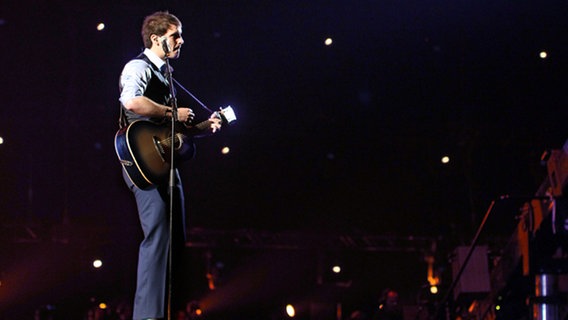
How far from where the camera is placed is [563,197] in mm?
7297

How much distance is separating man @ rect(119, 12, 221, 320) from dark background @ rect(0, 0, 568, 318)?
21.7 ft

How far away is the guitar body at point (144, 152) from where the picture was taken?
4633 mm

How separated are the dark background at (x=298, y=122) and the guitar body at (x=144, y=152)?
23.0 feet

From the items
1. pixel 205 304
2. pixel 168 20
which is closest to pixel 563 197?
pixel 168 20

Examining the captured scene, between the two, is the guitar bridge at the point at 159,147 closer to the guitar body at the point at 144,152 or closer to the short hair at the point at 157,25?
the guitar body at the point at 144,152

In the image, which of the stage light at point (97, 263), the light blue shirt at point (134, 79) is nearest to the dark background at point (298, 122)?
the stage light at point (97, 263)

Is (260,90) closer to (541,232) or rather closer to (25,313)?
(25,313)

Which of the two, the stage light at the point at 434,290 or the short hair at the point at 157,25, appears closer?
the short hair at the point at 157,25

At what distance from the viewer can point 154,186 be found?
468cm

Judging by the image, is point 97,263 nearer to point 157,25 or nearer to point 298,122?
point 298,122

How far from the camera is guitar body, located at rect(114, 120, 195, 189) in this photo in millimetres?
4633

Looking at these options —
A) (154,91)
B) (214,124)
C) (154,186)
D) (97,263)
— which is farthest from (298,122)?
(154,186)

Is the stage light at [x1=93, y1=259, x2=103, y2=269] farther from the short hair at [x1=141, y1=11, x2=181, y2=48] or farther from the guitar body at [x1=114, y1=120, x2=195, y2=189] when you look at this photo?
the guitar body at [x1=114, y1=120, x2=195, y2=189]

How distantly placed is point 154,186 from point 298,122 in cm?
993
